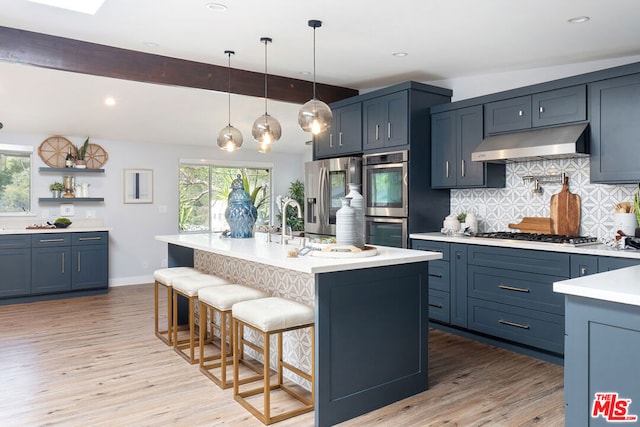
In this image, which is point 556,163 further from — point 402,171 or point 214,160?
point 214,160

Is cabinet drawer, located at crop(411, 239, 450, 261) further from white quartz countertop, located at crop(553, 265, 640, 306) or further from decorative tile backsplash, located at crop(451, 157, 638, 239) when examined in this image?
white quartz countertop, located at crop(553, 265, 640, 306)

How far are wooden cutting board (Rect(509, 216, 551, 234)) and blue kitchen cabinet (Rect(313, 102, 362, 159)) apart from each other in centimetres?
183

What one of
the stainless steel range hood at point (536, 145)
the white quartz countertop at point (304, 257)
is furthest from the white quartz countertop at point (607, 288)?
the stainless steel range hood at point (536, 145)

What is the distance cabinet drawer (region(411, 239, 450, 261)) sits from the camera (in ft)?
13.9

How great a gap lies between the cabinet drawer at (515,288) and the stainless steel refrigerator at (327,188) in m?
1.71

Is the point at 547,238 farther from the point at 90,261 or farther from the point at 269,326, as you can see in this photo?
the point at 90,261

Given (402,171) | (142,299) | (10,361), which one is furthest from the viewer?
(142,299)

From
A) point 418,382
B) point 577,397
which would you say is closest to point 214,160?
point 418,382

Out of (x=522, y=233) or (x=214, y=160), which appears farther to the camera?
(x=214, y=160)

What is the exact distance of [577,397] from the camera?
5.96 ft

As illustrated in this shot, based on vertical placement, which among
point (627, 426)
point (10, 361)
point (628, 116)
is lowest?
point (10, 361)

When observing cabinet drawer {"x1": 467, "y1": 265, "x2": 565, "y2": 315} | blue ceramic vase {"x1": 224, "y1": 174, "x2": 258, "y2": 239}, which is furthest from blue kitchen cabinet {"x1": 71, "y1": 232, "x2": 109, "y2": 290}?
cabinet drawer {"x1": 467, "y1": 265, "x2": 565, "y2": 315}

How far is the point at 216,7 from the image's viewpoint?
10.2 ft

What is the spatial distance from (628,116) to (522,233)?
4.10ft
